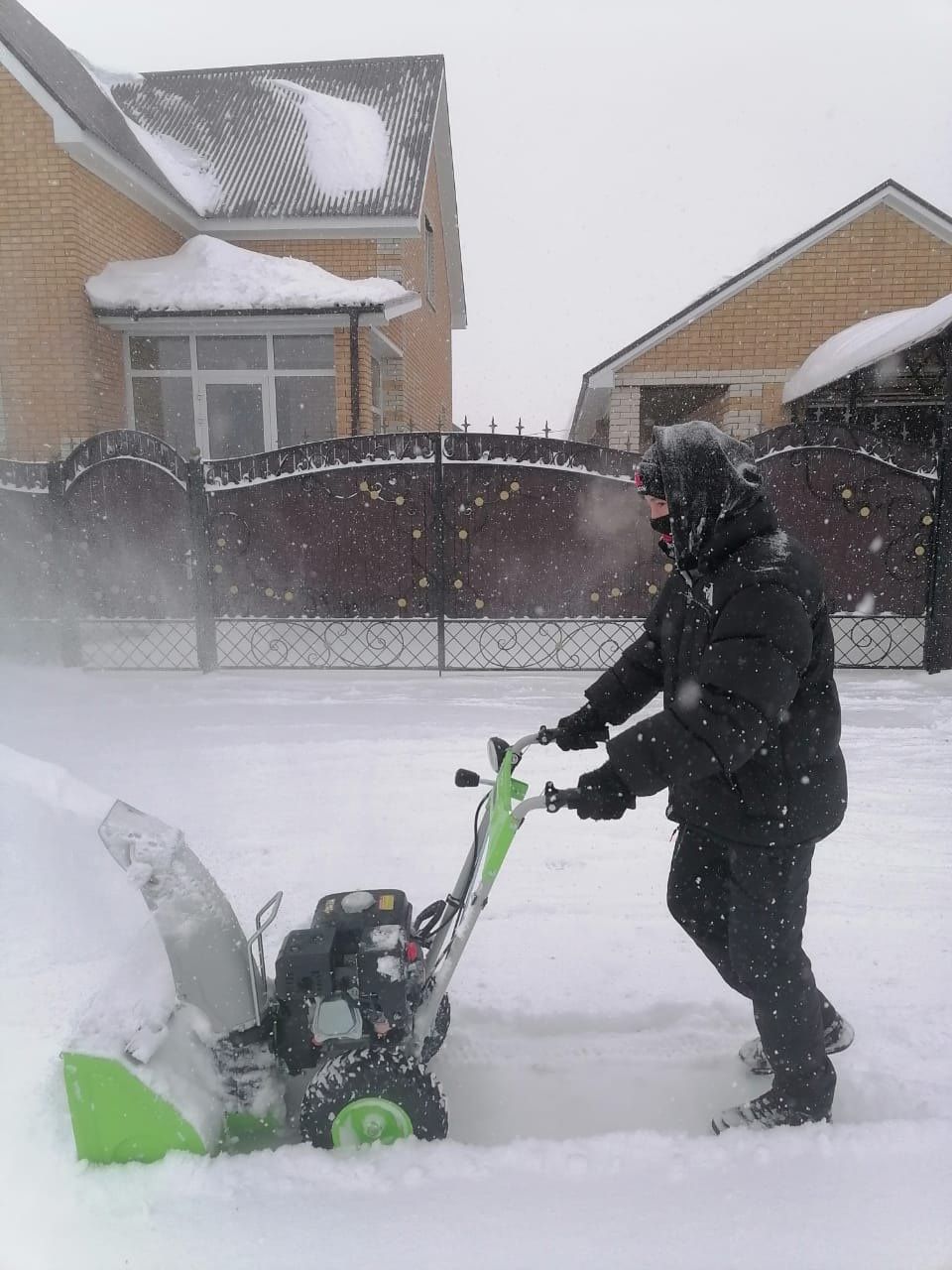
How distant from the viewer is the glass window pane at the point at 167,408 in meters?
12.0

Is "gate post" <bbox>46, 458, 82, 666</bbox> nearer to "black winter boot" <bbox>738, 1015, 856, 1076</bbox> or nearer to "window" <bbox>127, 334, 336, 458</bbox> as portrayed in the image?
"window" <bbox>127, 334, 336, 458</bbox>

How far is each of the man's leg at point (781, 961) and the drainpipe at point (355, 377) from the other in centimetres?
963

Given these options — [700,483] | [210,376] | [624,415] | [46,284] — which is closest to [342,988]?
[700,483]

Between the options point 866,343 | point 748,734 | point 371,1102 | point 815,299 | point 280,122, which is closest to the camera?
point 748,734

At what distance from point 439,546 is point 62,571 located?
10.8 ft

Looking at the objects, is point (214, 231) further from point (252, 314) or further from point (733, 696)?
point (733, 696)

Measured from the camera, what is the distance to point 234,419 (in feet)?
41.2

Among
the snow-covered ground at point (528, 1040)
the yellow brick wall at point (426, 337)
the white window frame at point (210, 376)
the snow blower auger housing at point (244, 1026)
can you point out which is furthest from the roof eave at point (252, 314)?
the snow blower auger housing at point (244, 1026)

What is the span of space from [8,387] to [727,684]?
11766mm

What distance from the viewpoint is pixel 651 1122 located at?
2.16 meters

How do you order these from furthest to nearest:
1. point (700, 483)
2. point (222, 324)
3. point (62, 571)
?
1. point (222, 324)
2. point (62, 571)
3. point (700, 483)

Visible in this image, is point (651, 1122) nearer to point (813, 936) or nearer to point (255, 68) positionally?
point (813, 936)

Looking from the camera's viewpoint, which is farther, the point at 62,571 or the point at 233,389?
the point at 233,389

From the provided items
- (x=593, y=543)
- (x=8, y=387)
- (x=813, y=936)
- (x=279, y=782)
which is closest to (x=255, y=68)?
(x=8, y=387)
